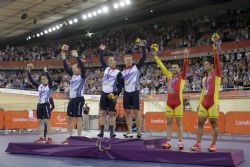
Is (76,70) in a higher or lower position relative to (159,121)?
higher

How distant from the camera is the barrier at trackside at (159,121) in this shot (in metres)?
16.2

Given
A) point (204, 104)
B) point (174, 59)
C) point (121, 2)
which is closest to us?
point (204, 104)

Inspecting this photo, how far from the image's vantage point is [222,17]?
102 feet

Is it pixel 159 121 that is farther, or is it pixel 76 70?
pixel 159 121

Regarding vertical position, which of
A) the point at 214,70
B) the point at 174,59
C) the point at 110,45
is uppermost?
the point at 110,45

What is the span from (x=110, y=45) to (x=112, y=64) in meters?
28.2

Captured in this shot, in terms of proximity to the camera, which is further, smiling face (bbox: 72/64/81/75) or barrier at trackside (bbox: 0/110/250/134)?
barrier at trackside (bbox: 0/110/250/134)

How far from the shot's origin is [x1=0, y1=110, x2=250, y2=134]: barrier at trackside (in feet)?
53.2

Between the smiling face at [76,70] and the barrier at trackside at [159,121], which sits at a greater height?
the smiling face at [76,70]

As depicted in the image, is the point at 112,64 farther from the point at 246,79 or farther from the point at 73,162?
the point at 246,79

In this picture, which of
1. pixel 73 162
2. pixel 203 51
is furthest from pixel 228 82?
pixel 73 162

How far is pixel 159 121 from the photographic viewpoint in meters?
18.3

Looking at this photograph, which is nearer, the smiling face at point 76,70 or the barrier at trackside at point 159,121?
the smiling face at point 76,70

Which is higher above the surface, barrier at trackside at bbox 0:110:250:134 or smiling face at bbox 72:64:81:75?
smiling face at bbox 72:64:81:75
